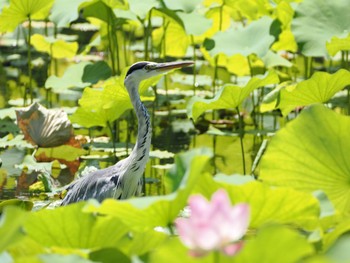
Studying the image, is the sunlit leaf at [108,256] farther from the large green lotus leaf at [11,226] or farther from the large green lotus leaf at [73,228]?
the large green lotus leaf at [11,226]

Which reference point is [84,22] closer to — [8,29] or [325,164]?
[8,29]

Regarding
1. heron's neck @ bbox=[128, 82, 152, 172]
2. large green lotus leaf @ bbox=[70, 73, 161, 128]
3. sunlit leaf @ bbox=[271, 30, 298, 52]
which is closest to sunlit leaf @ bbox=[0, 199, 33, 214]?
heron's neck @ bbox=[128, 82, 152, 172]

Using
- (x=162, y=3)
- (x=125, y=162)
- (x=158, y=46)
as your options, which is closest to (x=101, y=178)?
(x=125, y=162)

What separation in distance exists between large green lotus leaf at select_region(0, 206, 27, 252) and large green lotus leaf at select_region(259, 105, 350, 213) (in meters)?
1.04

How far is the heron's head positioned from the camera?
504 cm

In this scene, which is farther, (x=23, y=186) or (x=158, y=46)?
(x=158, y=46)

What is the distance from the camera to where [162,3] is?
6.11 m

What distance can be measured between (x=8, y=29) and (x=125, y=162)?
2.09 m

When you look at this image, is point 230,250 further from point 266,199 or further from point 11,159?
point 11,159

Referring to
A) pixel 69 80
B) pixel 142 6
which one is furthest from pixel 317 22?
pixel 69 80

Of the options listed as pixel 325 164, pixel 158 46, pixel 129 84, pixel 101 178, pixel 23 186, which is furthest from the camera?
pixel 158 46

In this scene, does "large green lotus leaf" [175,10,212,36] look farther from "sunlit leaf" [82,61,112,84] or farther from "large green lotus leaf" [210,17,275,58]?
"sunlit leaf" [82,61,112,84]

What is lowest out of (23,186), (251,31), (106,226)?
(23,186)

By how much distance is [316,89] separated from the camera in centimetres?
450
